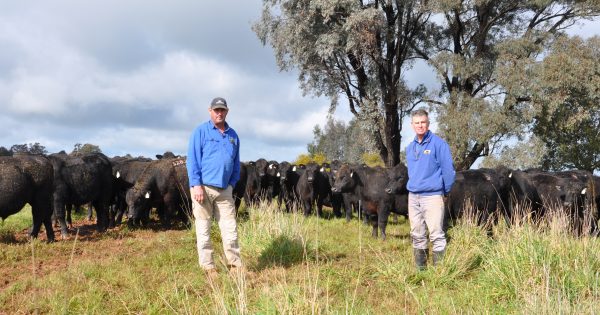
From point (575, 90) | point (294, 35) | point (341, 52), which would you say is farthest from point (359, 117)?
point (575, 90)

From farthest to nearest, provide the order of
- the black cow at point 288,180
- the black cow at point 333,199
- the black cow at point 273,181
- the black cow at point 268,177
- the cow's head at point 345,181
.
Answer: the black cow at point 273,181, the black cow at point 268,177, the black cow at point 288,180, the black cow at point 333,199, the cow's head at point 345,181

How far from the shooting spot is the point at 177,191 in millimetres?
11938

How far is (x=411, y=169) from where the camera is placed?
673cm

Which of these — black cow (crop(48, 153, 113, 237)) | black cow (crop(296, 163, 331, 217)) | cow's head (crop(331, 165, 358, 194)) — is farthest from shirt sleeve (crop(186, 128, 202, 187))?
black cow (crop(296, 163, 331, 217))

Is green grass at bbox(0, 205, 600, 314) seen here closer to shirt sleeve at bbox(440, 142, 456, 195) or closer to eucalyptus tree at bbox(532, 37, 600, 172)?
shirt sleeve at bbox(440, 142, 456, 195)

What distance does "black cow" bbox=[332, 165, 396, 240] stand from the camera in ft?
34.7

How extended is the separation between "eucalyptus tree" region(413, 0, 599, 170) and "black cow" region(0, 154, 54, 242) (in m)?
17.4

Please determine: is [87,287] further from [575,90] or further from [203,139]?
[575,90]

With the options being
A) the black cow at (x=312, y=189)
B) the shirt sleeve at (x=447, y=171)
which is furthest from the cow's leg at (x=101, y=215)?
the shirt sleeve at (x=447, y=171)

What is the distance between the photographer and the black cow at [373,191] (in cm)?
1058

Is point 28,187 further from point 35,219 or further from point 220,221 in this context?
point 220,221

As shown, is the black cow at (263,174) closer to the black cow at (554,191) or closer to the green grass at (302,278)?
the green grass at (302,278)

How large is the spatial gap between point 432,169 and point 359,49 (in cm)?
1741

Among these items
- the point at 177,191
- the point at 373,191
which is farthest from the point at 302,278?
the point at 177,191
